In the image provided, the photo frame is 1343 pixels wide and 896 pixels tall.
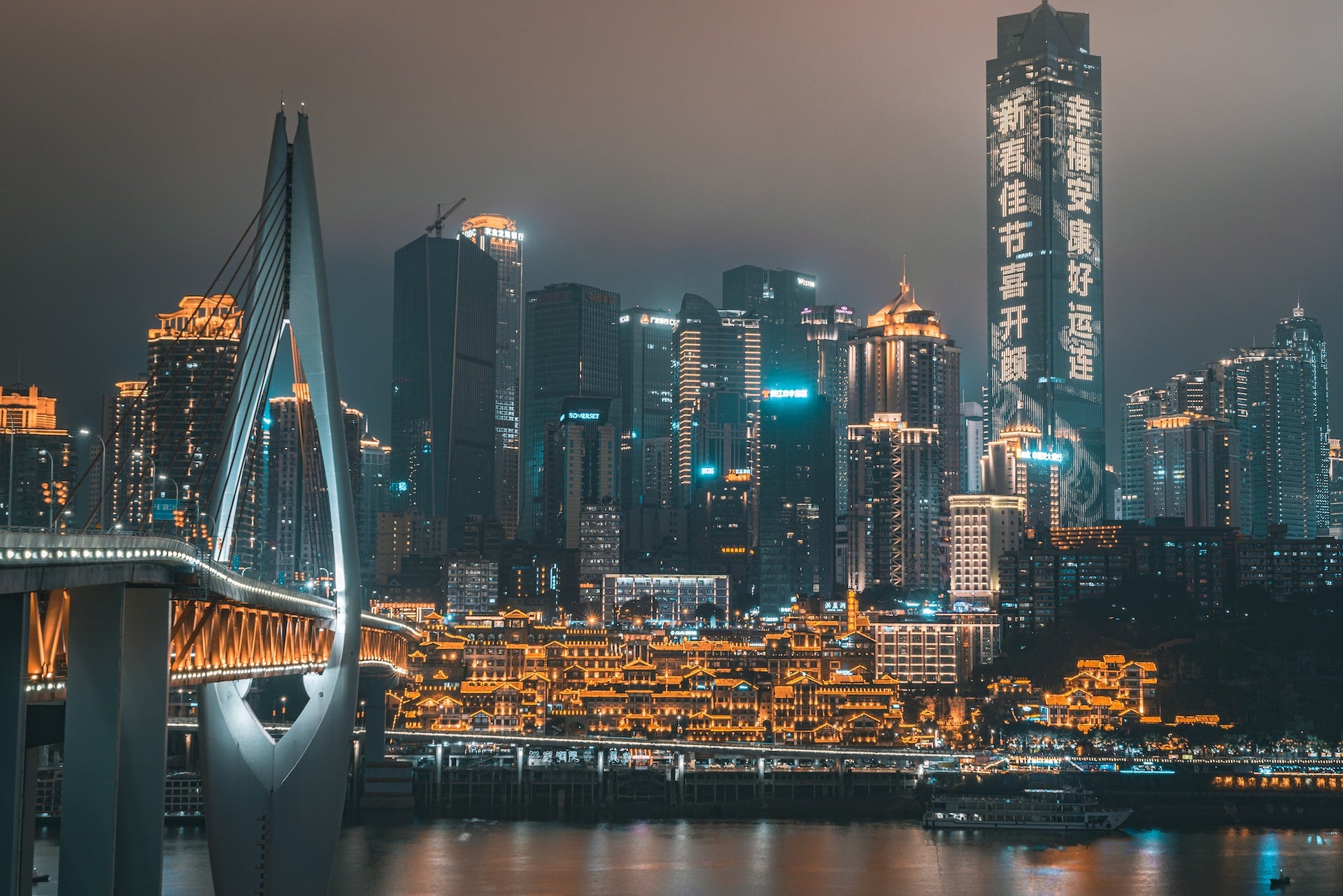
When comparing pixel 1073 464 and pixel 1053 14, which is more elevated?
pixel 1053 14

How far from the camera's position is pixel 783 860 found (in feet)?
159

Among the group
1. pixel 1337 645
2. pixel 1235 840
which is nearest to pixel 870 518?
pixel 1337 645

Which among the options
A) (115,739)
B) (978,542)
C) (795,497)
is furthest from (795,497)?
(115,739)

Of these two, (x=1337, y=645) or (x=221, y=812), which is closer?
(x=221, y=812)

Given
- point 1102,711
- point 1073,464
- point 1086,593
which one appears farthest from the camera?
point 1073,464

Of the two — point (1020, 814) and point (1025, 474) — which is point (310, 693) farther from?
point (1025, 474)

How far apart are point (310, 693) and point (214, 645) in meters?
6.94

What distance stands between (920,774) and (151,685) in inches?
1893

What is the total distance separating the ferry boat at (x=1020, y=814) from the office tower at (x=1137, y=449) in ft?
280

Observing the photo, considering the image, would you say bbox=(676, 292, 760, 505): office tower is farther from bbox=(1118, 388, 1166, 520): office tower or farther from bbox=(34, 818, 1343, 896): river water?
bbox=(34, 818, 1343, 896): river water

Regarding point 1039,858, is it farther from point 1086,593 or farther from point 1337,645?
point 1086,593

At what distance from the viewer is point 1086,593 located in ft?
329

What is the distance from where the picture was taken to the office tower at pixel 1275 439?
142 meters

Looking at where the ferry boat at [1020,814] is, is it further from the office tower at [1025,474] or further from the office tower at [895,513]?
the office tower at [1025,474]
